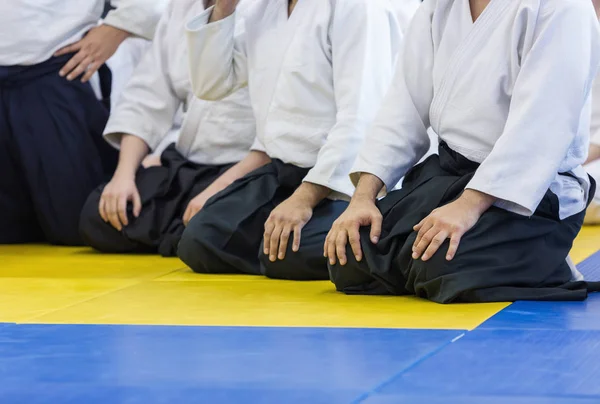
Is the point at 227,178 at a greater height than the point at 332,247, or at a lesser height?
lesser

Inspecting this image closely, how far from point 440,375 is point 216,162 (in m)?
2.43

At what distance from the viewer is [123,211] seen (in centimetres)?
409

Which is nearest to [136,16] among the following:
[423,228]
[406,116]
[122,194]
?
[122,194]

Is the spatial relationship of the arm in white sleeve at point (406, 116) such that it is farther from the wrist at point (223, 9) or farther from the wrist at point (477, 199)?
the wrist at point (223, 9)

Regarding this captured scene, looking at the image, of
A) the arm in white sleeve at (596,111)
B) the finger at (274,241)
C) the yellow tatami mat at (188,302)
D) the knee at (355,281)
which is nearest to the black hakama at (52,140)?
the yellow tatami mat at (188,302)

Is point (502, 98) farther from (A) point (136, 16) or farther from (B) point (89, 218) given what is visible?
(A) point (136, 16)

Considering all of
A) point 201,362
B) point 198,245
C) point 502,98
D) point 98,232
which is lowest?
point 98,232

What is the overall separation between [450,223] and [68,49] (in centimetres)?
251

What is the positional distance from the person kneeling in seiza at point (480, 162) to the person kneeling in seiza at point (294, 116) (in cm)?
34

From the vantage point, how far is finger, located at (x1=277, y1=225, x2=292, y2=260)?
10.3 feet

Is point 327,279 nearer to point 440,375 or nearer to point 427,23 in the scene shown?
point 427,23

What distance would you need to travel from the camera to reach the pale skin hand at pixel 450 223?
8.40ft

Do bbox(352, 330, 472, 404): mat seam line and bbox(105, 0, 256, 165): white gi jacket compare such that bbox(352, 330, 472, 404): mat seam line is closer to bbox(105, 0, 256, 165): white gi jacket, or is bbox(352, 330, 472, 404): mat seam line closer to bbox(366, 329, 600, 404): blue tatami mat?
bbox(366, 329, 600, 404): blue tatami mat

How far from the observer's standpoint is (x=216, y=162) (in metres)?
4.13
